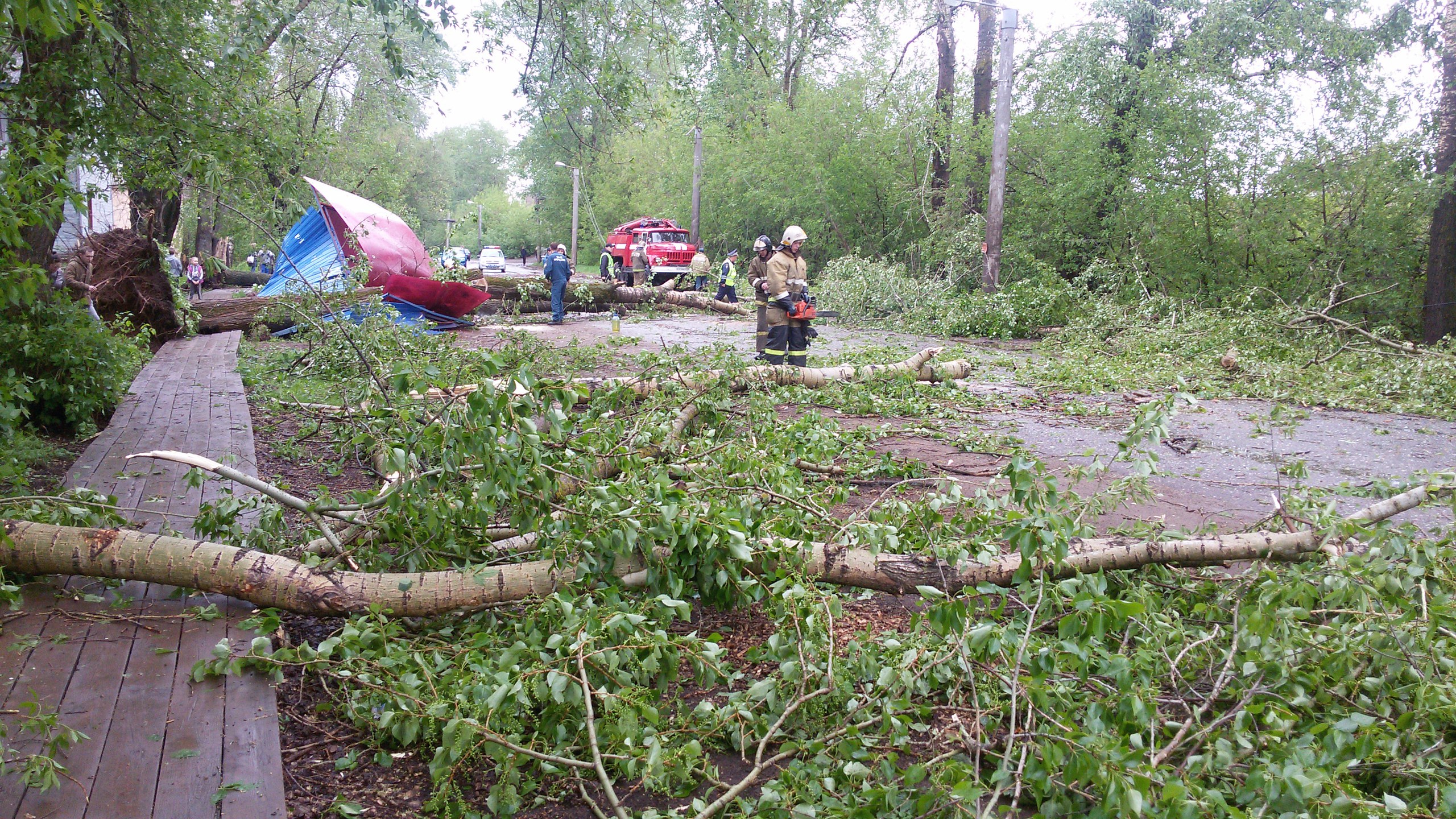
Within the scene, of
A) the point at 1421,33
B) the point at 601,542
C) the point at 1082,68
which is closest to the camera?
the point at 601,542

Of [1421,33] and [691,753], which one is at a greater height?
[1421,33]

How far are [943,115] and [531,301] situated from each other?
974 centimetres

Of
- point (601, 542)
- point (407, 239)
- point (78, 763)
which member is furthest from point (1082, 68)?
point (78, 763)

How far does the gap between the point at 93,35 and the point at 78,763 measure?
5.80 meters

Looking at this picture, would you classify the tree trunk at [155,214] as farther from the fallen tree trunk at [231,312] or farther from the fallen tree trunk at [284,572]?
the fallen tree trunk at [284,572]

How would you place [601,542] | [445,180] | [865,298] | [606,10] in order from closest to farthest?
[601,542] < [606,10] < [865,298] < [445,180]

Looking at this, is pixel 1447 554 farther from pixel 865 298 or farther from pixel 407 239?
pixel 407 239

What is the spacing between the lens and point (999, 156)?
15.5 metres

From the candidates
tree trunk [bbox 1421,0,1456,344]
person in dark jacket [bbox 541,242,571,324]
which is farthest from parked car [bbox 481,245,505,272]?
tree trunk [bbox 1421,0,1456,344]

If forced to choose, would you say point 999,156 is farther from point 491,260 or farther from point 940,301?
point 491,260

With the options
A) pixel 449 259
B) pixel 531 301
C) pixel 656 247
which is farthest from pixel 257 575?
pixel 656 247

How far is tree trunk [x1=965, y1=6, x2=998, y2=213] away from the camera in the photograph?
1841cm

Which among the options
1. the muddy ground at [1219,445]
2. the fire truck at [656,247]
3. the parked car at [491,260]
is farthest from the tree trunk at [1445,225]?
the parked car at [491,260]

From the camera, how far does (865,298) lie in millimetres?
17844
